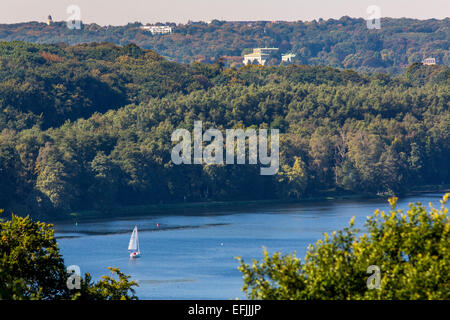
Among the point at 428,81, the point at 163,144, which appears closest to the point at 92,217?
the point at 163,144

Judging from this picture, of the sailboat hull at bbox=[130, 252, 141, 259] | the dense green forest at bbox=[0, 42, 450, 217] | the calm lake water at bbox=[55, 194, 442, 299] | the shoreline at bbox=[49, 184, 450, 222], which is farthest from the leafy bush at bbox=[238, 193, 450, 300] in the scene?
the shoreline at bbox=[49, 184, 450, 222]

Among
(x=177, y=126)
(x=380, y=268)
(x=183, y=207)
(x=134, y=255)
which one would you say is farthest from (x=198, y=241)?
(x=380, y=268)

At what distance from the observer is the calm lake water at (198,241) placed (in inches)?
→ 1865

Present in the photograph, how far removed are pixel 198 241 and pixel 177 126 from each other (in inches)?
1420

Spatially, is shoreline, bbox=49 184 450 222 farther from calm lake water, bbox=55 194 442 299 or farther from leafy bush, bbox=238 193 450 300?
leafy bush, bbox=238 193 450 300

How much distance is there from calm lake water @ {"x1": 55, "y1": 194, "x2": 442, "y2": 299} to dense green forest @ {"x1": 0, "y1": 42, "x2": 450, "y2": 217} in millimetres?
4680

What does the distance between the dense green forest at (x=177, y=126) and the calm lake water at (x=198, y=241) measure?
468 cm

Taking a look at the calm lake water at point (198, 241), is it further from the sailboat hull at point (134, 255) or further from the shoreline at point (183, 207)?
the shoreline at point (183, 207)

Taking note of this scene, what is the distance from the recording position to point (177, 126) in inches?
3841

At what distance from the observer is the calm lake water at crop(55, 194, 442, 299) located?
47375 millimetres

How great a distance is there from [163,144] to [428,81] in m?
61.3

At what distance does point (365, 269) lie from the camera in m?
17.0

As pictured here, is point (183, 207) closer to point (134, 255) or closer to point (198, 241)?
point (198, 241)
